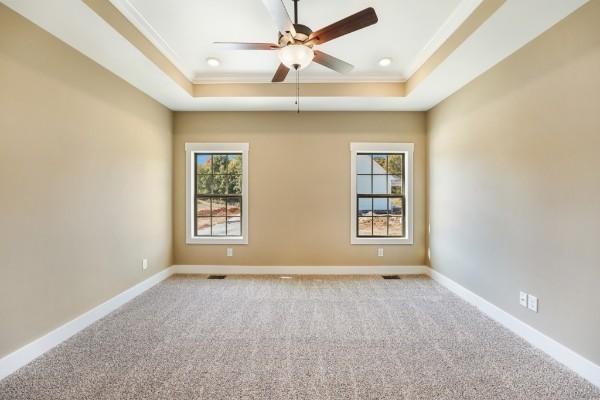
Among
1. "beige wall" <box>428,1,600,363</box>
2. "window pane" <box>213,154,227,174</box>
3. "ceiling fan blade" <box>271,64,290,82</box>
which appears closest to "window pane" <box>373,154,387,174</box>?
"beige wall" <box>428,1,600,363</box>

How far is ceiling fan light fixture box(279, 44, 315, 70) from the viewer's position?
2150 millimetres

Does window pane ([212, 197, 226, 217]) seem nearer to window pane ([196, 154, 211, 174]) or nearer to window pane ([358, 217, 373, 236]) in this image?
window pane ([196, 154, 211, 174])

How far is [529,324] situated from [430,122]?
300 cm

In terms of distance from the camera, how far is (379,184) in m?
4.67

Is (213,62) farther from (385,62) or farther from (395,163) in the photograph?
(395,163)

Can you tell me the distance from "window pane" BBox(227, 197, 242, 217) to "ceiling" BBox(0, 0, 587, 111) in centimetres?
150

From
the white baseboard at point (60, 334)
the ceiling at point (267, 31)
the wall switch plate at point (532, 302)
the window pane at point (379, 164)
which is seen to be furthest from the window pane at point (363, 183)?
the white baseboard at point (60, 334)

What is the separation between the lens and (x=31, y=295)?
2.21 metres

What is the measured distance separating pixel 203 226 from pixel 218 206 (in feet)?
1.39

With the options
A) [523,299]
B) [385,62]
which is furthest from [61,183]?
[523,299]

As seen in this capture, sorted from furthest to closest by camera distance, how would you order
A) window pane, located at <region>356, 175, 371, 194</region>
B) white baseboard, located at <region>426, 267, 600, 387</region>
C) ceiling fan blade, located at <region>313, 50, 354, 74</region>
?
window pane, located at <region>356, 175, 371, 194</region> → ceiling fan blade, located at <region>313, 50, 354, 74</region> → white baseboard, located at <region>426, 267, 600, 387</region>

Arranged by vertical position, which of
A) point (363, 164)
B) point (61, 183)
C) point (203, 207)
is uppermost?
point (363, 164)

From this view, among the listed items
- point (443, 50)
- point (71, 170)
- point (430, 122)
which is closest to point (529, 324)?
point (443, 50)

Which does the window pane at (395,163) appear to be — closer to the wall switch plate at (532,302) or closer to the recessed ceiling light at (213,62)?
the wall switch plate at (532,302)
